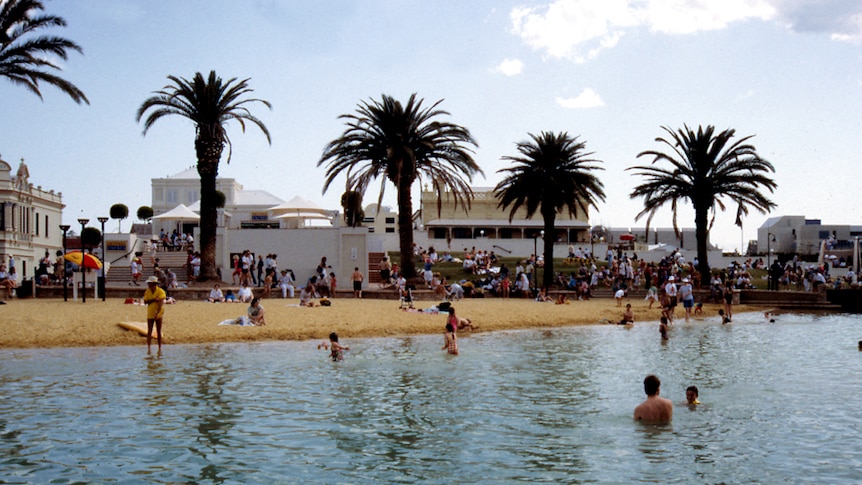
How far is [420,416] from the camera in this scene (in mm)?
13141

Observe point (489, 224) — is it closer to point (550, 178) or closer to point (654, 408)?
point (550, 178)

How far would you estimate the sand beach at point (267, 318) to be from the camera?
72.5ft

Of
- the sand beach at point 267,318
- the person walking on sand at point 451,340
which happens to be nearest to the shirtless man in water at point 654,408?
the person walking on sand at point 451,340

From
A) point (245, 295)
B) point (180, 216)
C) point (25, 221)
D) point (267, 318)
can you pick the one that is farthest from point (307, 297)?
point (25, 221)

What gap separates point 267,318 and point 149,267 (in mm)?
16153

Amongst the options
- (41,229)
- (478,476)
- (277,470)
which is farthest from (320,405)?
(41,229)

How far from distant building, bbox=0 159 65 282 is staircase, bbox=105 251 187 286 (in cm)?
694

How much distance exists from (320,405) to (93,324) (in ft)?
38.5

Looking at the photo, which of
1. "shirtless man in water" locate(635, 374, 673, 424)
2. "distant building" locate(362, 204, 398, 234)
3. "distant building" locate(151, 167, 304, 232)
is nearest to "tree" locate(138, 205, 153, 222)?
"distant building" locate(151, 167, 304, 232)

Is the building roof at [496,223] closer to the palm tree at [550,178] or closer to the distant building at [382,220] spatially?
the distant building at [382,220]

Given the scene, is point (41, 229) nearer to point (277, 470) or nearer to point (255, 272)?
point (255, 272)

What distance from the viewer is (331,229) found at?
38.2 m

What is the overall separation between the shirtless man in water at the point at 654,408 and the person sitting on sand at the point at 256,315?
14287 mm

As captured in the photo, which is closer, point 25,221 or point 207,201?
point 207,201
